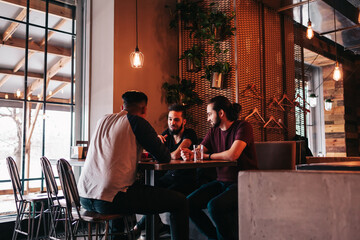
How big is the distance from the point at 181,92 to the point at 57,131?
1.77 m

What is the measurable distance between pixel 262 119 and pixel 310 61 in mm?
4870

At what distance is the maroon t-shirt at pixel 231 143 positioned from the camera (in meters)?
2.91

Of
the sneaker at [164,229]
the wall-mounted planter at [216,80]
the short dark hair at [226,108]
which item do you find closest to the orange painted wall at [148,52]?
the wall-mounted planter at [216,80]

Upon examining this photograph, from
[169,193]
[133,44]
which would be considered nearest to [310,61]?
[133,44]

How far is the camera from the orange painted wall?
4535mm

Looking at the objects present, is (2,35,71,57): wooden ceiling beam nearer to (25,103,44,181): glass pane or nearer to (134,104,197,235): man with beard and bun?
(25,103,44,181): glass pane

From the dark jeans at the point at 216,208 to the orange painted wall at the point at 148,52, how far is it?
1922 mm

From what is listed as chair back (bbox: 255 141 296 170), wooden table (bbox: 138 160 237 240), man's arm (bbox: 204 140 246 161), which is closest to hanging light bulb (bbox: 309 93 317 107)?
chair back (bbox: 255 141 296 170)

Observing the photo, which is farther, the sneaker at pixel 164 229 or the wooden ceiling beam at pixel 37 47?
the wooden ceiling beam at pixel 37 47

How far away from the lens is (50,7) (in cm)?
→ 464

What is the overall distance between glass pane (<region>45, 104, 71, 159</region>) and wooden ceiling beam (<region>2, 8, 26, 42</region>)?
942mm

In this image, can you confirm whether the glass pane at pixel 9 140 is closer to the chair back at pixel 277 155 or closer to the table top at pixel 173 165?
the table top at pixel 173 165

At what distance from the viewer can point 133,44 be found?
15.5ft

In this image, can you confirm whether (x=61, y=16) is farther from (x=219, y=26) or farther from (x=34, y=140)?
(x=219, y=26)
